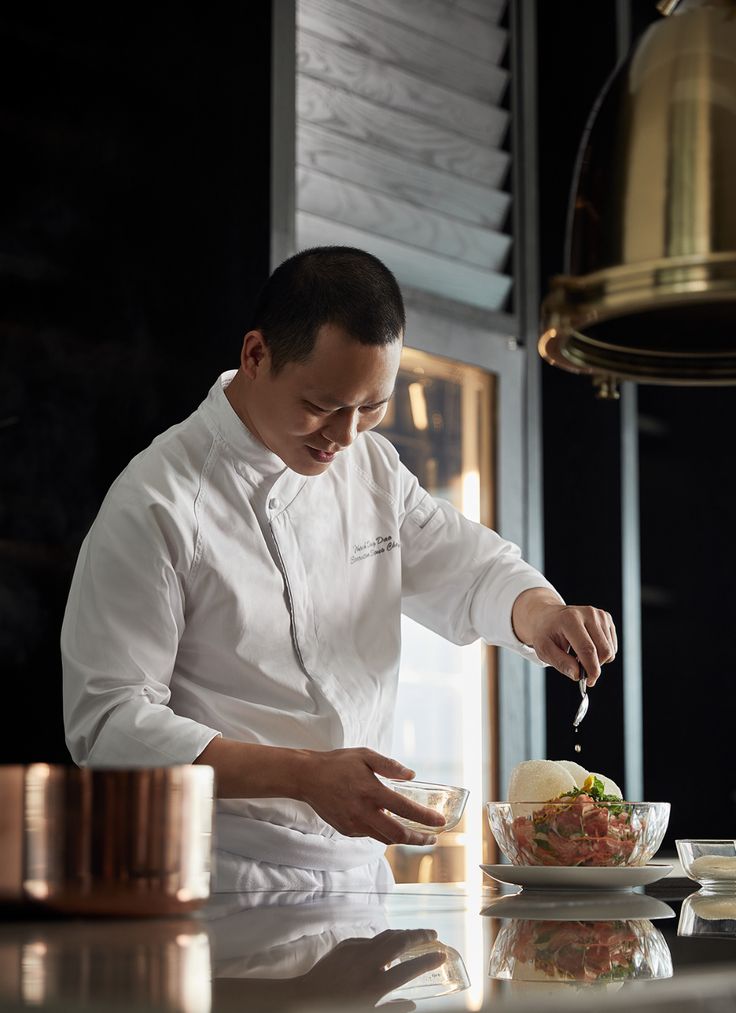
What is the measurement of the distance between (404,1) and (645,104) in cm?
186

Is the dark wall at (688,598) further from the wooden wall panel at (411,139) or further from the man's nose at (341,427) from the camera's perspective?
the man's nose at (341,427)

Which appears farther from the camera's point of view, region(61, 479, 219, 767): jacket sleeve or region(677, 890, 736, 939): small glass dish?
region(61, 479, 219, 767): jacket sleeve

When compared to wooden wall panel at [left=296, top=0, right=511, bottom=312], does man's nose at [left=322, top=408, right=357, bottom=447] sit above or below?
below

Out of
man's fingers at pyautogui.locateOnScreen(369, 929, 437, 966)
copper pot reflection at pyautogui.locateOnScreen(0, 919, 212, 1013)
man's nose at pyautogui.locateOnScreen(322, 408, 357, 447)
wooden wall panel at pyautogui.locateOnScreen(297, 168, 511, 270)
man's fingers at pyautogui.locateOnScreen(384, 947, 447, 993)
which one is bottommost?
man's fingers at pyautogui.locateOnScreen(369, 929, 437, 966)

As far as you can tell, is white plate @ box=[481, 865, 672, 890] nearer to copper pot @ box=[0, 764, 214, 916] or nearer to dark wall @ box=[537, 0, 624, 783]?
copper pot @ box=[0, 764, 214, 916]

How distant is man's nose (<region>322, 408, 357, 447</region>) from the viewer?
1758 mm

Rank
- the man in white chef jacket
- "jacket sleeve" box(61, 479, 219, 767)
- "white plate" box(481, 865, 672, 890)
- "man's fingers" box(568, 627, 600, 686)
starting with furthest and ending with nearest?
"man's fingers" box(568, 627, 600, 686)
the man in white chef jacket
"jacket sleeve" box(61, 479, 219, 767)
"white plate" box(481, 865, 672, 890)

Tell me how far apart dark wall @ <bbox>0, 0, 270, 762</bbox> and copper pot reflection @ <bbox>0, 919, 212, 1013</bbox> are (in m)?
1.55

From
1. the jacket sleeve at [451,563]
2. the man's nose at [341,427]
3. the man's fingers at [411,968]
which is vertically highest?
the man's nose at [341,427]

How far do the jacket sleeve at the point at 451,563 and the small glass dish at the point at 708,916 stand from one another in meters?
0.80

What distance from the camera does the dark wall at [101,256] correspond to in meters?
2.33

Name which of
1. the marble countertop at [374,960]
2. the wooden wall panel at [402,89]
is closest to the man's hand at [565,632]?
the marble countertop at [374,960]

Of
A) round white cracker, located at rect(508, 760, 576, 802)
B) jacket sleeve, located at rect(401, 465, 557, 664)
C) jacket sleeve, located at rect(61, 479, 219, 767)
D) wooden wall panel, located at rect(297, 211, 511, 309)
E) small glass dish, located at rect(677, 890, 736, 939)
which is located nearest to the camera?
small glass dish, located at rect(677, 890, 736, 939)

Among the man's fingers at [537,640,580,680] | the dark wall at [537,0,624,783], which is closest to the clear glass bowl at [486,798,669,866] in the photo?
the man's fingers at [537,640,580,680]
